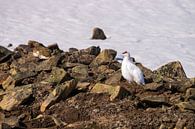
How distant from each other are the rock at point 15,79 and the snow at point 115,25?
9.00m

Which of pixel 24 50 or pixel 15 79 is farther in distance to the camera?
pixel 24 50

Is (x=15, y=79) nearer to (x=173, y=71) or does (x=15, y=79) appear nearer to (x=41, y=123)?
(x=41, y=123)

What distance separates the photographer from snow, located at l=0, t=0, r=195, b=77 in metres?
23.7

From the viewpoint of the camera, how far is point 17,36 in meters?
25.6

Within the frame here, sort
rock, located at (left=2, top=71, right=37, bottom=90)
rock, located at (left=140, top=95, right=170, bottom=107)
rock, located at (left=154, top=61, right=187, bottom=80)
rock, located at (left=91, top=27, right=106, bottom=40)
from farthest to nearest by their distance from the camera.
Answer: rock, located at (left=91, top=27, right=106, bottom=40), rock, located at (left=154, top=61, right=187, bottom=80), rock, located at (left=2, top=71, right=37, bottom=90), rock, located at (left=140, top=95, right=170, bottom=107)

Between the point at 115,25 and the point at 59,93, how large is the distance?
1965cm

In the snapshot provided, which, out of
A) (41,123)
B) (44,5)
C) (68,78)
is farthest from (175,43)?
(41,123)

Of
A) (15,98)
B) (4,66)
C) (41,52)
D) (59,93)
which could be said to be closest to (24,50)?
(41,52)

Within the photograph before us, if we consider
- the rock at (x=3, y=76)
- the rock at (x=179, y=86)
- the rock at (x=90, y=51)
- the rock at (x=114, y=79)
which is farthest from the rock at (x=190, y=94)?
the rock at (x=90, y=51)

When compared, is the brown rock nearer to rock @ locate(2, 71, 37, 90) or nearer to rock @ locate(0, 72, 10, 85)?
rock @ locate(2, 71, 37, 90)

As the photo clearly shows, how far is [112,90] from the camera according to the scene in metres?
9.51

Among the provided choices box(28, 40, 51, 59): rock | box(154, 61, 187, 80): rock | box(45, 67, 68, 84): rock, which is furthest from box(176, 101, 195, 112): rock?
box(28, 40, 51, 59): rock

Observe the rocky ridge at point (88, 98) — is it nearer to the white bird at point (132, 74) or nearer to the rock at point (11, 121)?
the rock at point (11, 121)

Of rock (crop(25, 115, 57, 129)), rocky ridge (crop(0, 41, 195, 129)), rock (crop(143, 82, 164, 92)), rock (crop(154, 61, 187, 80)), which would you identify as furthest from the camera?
rock (crop(154, 61, 187, 80))
